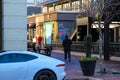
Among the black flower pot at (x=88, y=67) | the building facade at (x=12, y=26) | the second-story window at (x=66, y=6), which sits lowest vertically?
the black flower pot at (x=88, y=67)

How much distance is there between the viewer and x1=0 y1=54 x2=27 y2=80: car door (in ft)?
46.6

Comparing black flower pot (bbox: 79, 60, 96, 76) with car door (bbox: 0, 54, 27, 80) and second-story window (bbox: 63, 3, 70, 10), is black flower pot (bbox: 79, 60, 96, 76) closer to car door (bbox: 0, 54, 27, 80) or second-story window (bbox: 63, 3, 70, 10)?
car door (bbox: 0, 54, 27, 80)

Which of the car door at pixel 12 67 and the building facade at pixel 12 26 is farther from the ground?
the building facade at pixel 12 26

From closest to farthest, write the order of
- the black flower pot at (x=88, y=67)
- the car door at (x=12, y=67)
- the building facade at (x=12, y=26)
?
the car door at (x=12, y=67) → the black flower pot at (x=88, y=67) → the building facade at (x=12, y=26)

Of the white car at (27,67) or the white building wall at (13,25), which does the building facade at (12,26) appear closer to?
the white building wall at (13,25)

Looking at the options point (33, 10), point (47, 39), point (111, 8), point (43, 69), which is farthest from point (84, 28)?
point (33, 10)

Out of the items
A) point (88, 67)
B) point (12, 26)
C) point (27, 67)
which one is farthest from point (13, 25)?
point (27, 67)

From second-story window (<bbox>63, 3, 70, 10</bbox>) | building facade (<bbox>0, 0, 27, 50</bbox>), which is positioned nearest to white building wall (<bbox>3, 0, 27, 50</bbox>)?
building facade (<bbox>0, 0, 27, 50</bbox>)

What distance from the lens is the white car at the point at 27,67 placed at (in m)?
14.3

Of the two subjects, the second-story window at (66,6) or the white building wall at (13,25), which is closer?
the white building wall at (13,25)

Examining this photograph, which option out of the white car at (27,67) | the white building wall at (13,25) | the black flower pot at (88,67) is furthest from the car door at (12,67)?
the white building wall at (13,25)

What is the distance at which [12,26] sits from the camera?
20.1m

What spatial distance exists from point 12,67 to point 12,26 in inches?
239

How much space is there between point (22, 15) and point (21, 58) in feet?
19.3
